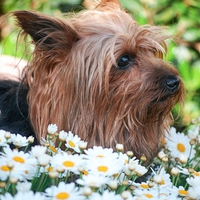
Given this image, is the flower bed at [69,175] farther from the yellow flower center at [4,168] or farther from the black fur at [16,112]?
the black fur at [16,112]

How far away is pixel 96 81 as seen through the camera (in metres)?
2.56

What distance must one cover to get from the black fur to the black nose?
0.77m

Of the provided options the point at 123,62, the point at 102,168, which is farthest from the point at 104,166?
the point at 123,62

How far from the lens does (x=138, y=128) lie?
2.73 metres

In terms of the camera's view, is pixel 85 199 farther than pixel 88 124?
No

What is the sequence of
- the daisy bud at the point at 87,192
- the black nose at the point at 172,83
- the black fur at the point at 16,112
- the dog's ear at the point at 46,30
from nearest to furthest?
1. the daisy bud at the point at 87,192
2. the dog's ear at the point at 46,30
3. the black nose at the point at 172,83
4. the black fur at the point at 16,112

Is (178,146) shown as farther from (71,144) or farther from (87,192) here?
(87,192)

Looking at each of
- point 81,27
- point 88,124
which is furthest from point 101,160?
point 81,27

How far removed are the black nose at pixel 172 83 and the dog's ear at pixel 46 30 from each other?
1.74ft

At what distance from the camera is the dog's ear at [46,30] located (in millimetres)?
2377

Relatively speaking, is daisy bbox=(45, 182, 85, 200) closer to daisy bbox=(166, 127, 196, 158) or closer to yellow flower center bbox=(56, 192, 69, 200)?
yellow flower center bbox=(56, 192, 69, 200)

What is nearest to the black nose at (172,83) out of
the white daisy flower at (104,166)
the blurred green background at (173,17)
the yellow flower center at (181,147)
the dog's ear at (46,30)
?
the yellow flower center at (181,147)

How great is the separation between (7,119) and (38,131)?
26 cm

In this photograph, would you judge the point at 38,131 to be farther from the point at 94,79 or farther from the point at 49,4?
the point at 49,4
